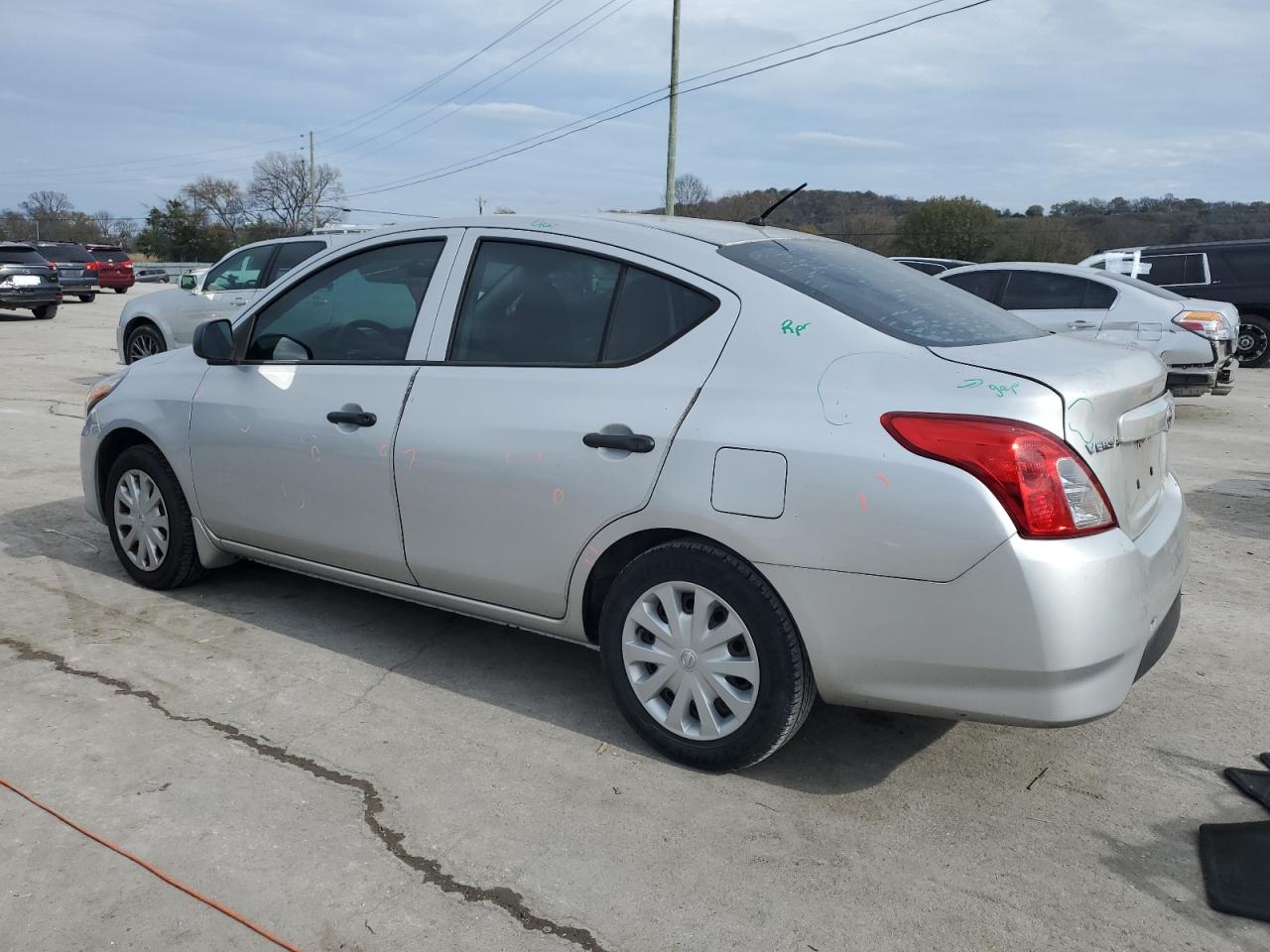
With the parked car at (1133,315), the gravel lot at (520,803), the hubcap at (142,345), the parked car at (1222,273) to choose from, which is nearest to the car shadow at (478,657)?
the gravel lot at (520,803)

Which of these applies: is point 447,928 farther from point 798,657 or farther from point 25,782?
point 25,782

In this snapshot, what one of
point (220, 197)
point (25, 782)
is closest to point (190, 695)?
point (25, 782)

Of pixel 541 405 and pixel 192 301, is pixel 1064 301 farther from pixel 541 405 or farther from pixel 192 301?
pixel 192 301

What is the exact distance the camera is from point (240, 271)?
11.7 m

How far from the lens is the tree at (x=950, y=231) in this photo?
4425 centimetres

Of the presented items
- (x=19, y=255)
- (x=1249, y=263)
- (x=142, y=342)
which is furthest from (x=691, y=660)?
(x=19, y=255)

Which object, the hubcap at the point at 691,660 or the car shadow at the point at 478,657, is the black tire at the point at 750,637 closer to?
the hubcap at the point at 691,660

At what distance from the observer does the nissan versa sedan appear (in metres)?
2.77

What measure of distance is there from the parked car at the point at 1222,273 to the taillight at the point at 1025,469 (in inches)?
579

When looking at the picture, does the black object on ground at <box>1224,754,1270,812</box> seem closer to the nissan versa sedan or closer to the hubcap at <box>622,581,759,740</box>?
the nissan versa sedan

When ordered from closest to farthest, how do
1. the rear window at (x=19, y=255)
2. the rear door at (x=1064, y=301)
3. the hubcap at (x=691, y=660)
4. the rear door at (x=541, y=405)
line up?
1. the hubcap at (x=691, y=660)
2. the rear door at (x=541, y=405)
3. the rear door at (x=1064, y=301)
4. the rear window at (x=19, y=255)

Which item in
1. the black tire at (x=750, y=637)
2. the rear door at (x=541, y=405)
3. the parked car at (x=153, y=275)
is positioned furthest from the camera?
the parked car at (x=153, y=275)

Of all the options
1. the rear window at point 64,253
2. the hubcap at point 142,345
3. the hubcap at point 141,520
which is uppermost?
the rear window at point 64,253

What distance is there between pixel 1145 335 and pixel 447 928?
10.3m
